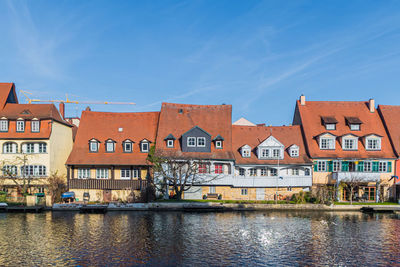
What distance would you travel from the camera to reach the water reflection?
73.3ft

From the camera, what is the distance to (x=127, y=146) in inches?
1897

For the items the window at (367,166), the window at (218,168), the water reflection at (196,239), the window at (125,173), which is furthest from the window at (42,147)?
the window at (367,166)

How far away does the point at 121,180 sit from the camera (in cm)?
4538

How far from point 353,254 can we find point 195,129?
1103 inches

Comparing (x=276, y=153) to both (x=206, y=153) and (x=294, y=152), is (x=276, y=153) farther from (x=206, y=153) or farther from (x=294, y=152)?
(x=206, y=153)

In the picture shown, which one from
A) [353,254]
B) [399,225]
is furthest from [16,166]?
[399,225]

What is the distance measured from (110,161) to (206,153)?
43.3 ft

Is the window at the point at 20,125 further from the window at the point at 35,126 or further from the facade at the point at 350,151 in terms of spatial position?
the facade at the point at 350,151

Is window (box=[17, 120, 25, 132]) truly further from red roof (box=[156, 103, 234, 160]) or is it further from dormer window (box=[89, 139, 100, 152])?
red roof (box=[156, 103, 234, 160])

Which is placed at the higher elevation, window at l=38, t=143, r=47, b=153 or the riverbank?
A: window at l=38, t=143, r=47, b=153

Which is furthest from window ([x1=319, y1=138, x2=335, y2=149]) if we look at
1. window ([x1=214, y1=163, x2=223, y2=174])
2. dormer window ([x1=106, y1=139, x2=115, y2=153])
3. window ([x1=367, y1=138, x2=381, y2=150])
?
dormer window ([x1=106, y1=139, x2=115, y2=153])

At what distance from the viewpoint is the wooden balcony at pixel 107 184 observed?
148 feet

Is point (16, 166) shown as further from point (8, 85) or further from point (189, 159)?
point (189, 159)

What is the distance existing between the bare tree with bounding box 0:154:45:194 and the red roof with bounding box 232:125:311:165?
28.5 meters
